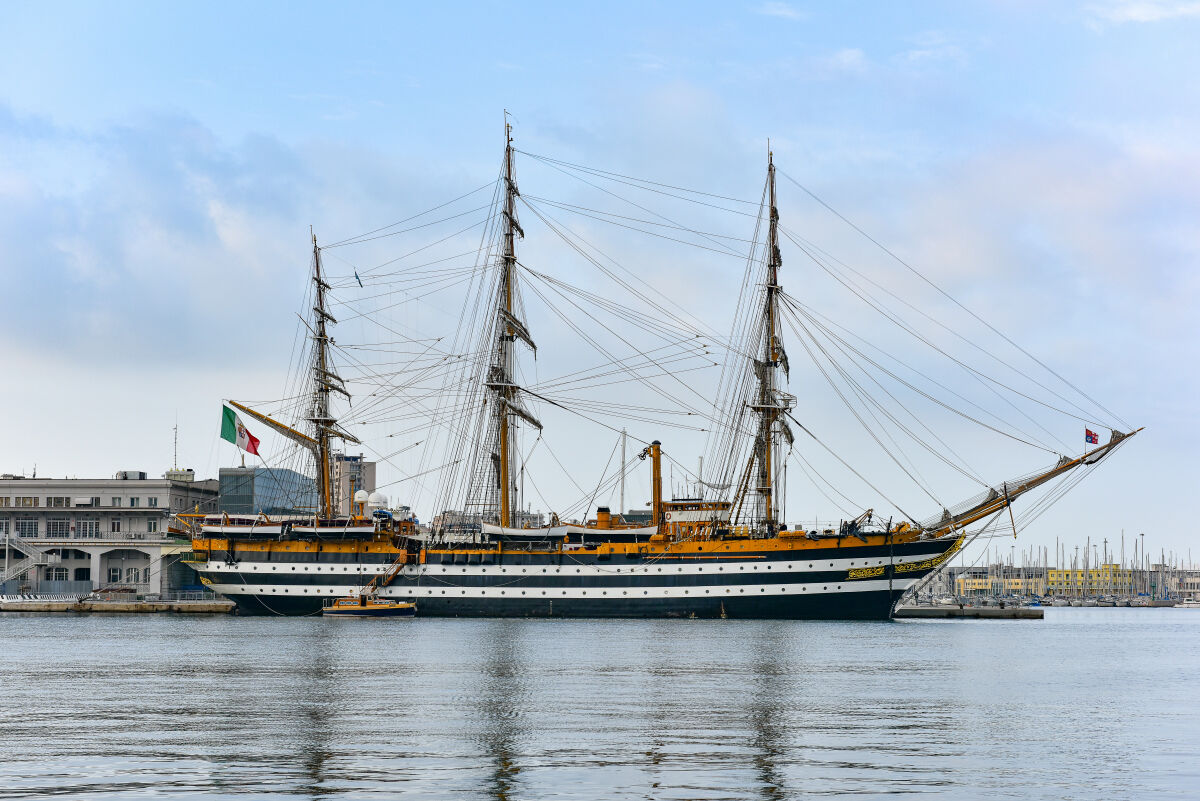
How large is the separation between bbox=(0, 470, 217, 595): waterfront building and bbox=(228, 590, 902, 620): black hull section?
3552cm

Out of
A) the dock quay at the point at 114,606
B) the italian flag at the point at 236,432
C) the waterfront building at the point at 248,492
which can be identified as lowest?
the dock quay at the point at 114,606

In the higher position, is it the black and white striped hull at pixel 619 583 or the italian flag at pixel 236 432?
the italian flag at pixel 236 432

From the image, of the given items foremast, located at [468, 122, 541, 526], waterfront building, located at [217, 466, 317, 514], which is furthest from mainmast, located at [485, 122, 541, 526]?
waterfront building, located at [217, 466, 317, 514]

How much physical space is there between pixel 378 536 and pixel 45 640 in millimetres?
31744

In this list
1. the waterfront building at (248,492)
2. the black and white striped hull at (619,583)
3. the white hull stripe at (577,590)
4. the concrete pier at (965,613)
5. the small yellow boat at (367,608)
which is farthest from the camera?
the waterfront building at (248,492)

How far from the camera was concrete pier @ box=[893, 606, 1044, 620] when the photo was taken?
381 ft

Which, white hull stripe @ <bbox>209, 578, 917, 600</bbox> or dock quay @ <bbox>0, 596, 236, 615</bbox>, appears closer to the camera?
white hull stripe @ <bbox>209, 578, 917, 600</bbox>

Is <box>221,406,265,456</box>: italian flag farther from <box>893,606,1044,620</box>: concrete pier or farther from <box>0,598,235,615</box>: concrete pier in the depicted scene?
<box>893,606,1044,620</box>: concrete pier

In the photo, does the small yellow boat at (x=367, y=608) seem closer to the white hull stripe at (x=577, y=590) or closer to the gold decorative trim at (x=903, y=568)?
the white hull stripe at (x=577, y=590)

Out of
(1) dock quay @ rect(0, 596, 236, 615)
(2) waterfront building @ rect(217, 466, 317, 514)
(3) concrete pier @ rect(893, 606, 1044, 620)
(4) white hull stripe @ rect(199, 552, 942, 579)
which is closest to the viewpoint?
(4) white hull stripe @ rect(199, 552, 942, 579)

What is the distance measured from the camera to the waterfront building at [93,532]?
128 m

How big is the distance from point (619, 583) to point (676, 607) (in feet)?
14.6

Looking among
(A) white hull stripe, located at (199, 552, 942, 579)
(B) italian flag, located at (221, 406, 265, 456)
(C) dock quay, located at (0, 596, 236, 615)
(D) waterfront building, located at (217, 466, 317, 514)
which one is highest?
(B) italian flag, located at (221, 406, 265, 456)

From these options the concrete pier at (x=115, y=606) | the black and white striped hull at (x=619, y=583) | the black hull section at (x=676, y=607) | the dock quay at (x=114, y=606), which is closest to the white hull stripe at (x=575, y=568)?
the black and white striped hull at (x=619, y=583)
